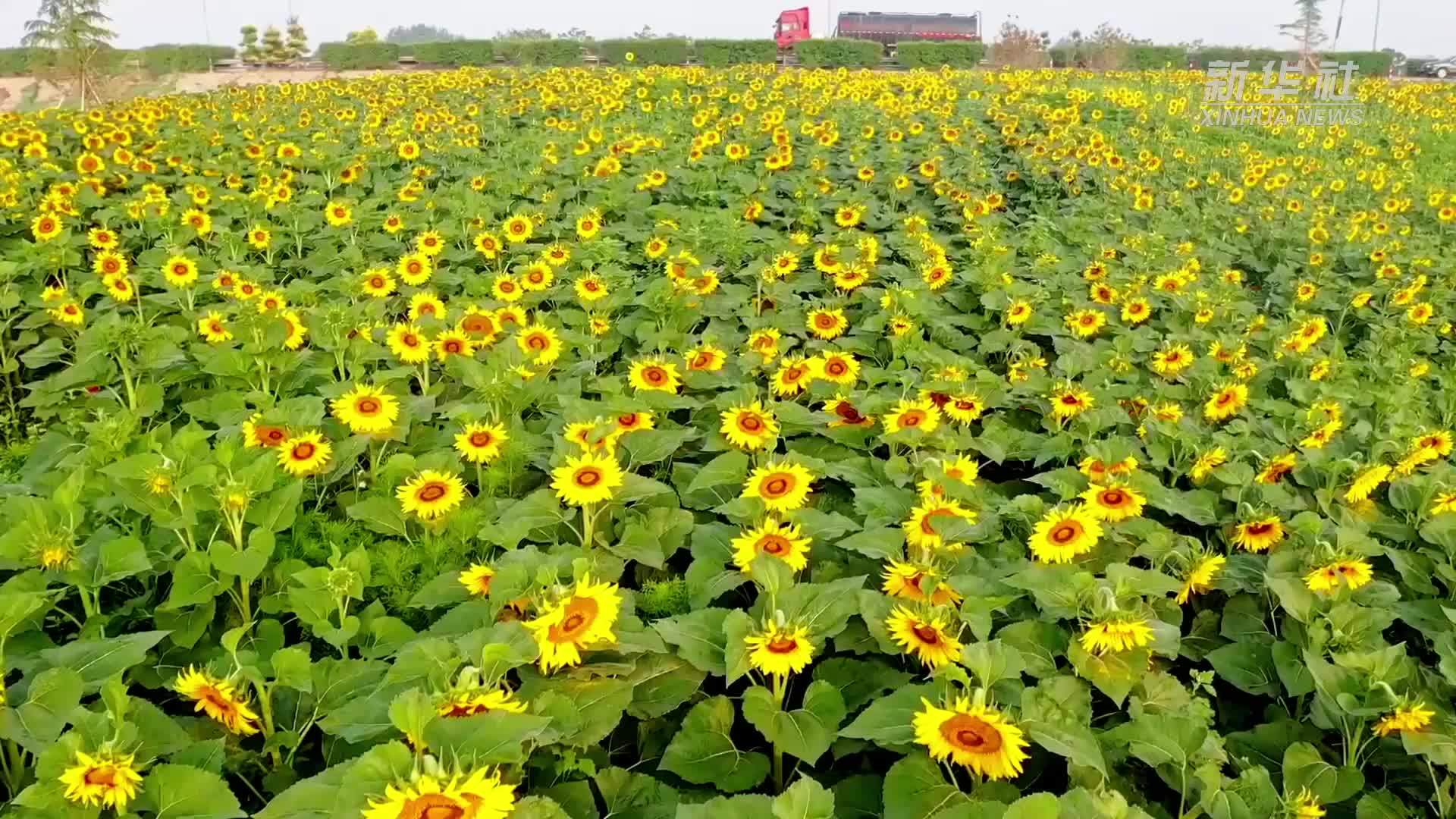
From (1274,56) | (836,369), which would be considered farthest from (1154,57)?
(836,369)

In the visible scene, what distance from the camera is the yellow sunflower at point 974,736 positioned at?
66.8 inches

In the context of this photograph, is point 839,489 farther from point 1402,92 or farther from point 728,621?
point 1402,92

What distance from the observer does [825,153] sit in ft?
29.0

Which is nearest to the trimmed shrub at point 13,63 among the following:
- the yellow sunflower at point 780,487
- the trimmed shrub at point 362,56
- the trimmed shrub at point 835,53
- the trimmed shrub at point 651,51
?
the trimmed shrub at point 362,56

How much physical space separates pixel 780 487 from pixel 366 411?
1.57m

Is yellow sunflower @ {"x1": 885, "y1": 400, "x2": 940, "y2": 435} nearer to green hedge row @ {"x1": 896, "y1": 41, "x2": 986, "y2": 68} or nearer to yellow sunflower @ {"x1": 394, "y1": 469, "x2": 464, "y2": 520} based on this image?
yellow sunflower @ {"x1": 394, "y1": 469, "x2": 464, "y2": 520}

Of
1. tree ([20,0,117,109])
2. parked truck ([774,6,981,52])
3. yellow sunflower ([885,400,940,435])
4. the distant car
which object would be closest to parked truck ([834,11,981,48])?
parked truck ([774,6,981,52])

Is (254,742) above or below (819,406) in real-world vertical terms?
below

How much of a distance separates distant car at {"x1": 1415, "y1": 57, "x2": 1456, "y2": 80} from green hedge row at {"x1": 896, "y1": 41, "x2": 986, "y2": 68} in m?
19.8

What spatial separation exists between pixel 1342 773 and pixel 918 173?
7.25 meters

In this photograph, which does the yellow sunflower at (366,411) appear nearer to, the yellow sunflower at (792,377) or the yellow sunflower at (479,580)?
the yellow sunflower at (479,580)

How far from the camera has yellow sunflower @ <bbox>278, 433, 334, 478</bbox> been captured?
2.95 meters

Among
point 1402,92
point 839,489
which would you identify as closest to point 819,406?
point 839,489

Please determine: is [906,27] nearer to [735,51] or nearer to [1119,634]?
[735,51]
